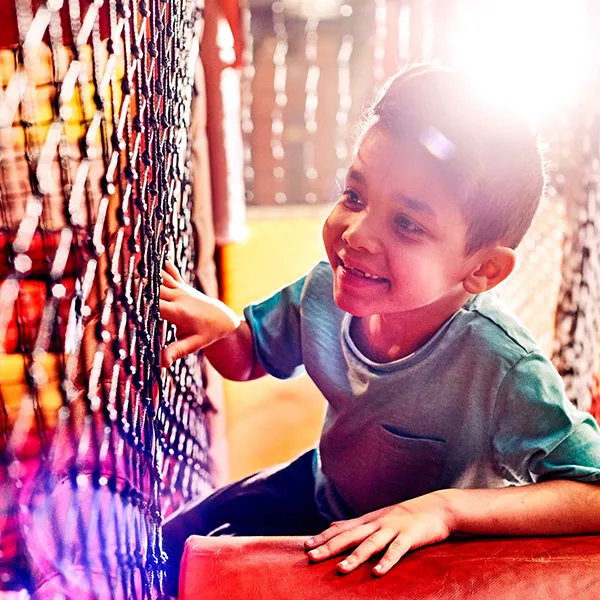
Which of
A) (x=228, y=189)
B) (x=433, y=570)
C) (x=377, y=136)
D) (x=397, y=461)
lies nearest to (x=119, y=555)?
(x=433, y=570)

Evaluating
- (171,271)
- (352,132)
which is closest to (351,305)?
(171,271)

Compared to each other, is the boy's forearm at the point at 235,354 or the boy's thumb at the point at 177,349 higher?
the boy's thumb at the point at 177,349

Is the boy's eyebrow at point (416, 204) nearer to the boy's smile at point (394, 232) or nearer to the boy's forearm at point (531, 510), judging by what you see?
the boy's smile at point (394, 232)

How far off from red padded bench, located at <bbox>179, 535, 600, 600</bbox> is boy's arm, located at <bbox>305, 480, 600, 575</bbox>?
2cm

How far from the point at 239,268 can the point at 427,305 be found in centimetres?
131

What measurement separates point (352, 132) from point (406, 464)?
57 centimetres

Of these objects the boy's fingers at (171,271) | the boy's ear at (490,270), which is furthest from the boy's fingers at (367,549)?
the boy's fingers at (171,271)

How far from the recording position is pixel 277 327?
3.18 feet

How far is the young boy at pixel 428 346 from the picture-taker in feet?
2.29

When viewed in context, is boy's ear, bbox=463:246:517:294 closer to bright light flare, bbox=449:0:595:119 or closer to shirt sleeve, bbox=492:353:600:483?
shirt sleeve, bbox=492:353:600:483

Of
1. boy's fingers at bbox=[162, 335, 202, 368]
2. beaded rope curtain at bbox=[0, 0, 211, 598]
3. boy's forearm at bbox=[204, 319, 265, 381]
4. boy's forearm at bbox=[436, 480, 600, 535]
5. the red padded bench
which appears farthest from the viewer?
boy's forearm at bbox=[204, 319, 265, 381]

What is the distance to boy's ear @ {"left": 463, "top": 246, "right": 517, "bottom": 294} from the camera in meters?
0.75

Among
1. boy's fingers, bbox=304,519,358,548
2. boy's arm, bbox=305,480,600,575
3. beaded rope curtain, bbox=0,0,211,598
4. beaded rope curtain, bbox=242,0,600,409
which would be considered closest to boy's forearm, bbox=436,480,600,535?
boy's arm, bbox=305,480,600,575

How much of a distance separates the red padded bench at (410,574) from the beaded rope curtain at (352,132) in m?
0.71
